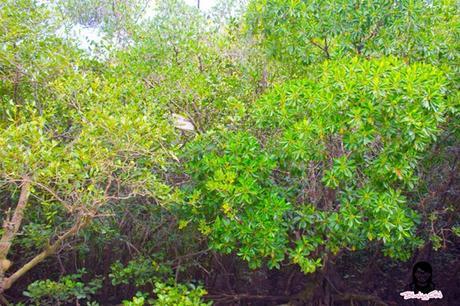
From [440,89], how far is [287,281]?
9.94ft

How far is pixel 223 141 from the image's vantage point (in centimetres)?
440

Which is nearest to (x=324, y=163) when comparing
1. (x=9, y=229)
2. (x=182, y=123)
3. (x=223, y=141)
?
(x=223, y=141)

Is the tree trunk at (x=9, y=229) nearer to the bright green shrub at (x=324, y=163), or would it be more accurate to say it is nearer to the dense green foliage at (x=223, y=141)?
the dense green foliage at (x=223, y=141)

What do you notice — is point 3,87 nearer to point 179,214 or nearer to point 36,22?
point 36,22

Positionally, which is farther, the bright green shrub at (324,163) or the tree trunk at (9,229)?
the tree trunk at (9,229)

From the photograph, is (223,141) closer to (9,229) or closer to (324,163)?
(324,163)

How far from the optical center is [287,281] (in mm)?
5992

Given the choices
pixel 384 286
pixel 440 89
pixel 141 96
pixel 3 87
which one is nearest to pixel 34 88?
pixel 3 87

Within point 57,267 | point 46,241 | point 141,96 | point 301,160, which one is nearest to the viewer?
point 301,160

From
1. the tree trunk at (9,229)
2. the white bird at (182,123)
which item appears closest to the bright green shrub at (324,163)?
the white bird at (182,123)

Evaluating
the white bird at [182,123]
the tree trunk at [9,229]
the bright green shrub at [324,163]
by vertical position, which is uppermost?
the white bird at [182,123]

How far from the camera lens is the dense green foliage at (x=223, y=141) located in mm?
3730

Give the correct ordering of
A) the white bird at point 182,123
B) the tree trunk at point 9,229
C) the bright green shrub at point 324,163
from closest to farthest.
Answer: the bright green shrub at point 324,163, the tree trunk at point 9,229, the white bird at point 182,123

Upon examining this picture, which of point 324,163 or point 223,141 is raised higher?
point 223,141
